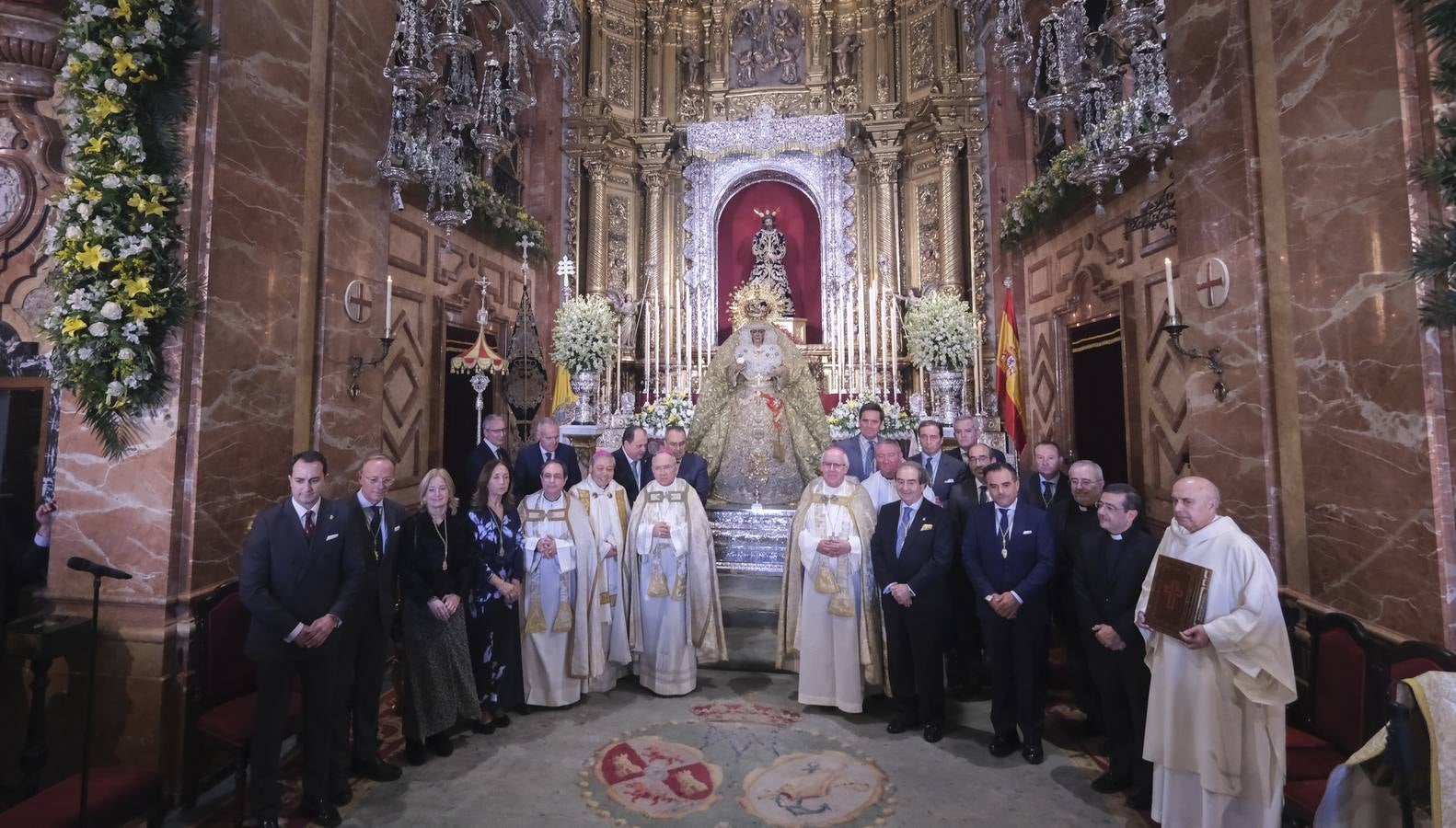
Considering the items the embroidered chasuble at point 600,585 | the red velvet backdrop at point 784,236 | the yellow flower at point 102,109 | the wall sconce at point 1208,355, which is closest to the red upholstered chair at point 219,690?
the embroidered chasuble at point 600,585

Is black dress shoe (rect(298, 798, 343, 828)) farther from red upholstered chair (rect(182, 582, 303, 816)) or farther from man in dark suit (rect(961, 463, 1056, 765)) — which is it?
man in dark suit (rect(961, 463, 1056, 765))

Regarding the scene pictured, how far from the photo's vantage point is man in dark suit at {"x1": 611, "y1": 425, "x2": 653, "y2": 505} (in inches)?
256

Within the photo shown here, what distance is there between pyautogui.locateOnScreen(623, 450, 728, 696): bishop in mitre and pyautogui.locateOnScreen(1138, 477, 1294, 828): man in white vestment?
323 cm

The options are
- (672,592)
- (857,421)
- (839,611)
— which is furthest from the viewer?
(857,421)

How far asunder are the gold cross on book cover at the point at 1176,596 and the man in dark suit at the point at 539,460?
477 cm

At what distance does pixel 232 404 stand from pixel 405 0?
3.27m

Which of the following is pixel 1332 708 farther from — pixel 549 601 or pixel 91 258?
pixel 91 258

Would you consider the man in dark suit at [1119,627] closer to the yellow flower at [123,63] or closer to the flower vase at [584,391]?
the flower vase at [584,391]

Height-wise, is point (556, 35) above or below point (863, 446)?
above

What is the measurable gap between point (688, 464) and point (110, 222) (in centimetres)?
434

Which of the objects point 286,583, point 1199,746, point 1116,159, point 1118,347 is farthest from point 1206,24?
point 286,583

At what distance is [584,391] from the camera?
8.82 metres

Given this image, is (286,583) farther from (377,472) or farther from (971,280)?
(971,280)

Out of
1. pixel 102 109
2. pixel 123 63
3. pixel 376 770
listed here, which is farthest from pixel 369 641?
pixel 123 63
